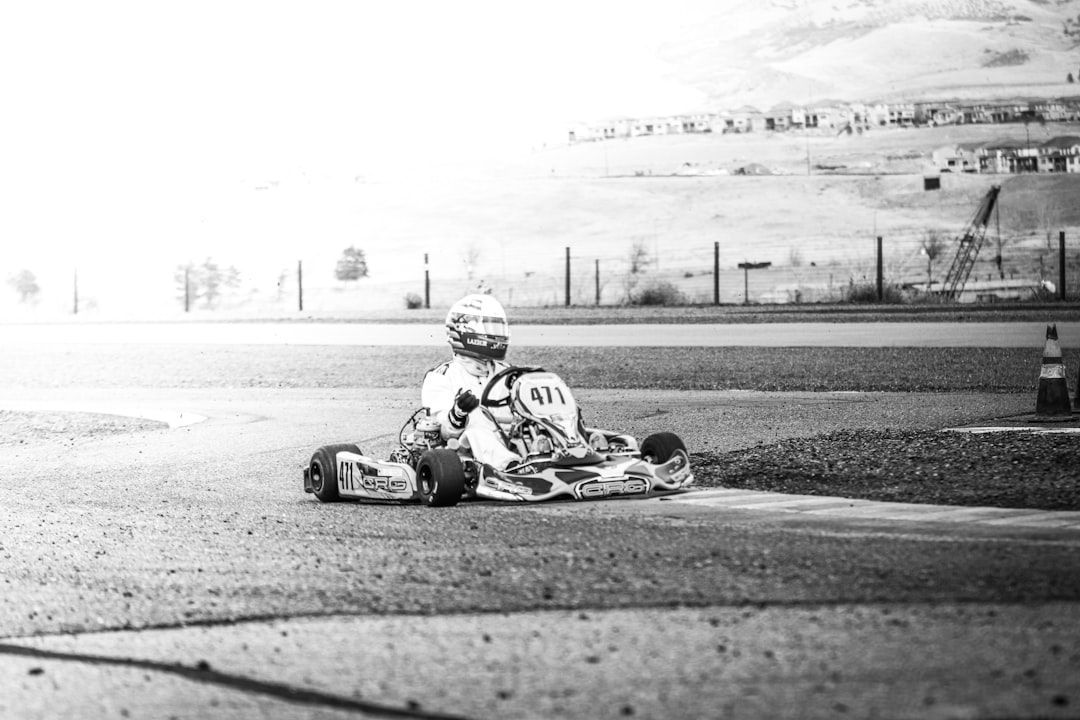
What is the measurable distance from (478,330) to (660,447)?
A: 139cm

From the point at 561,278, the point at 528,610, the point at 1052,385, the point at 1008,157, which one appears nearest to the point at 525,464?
the point at 528,610

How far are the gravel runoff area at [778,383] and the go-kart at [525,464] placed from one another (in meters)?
0.73

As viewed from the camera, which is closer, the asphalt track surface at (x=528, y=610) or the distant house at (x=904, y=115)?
the asphalt track surface at (x=528, y=610)

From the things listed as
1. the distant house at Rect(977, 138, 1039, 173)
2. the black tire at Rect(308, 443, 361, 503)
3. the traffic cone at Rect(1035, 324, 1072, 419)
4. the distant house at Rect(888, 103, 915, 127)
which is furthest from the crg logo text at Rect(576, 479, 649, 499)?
the distant house at Rect(888, 103, 915, 127)

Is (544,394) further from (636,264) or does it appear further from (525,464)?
(636,264)

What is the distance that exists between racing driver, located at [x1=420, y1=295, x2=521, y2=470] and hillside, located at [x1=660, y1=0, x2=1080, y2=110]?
7141cm

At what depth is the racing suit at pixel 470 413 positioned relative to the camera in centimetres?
995

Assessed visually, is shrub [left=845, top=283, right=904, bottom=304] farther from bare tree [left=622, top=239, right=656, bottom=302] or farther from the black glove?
the black glove

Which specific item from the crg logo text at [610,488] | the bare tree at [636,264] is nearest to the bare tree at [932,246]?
the bare tree at [636,264]

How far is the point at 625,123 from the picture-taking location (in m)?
95.4

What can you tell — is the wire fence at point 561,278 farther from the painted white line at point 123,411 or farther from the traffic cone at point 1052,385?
the traffic cone at point 1052,385

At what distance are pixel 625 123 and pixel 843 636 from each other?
91.0 meters

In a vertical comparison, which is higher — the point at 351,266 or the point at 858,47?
the point at 858,47

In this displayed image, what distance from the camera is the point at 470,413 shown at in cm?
1013
